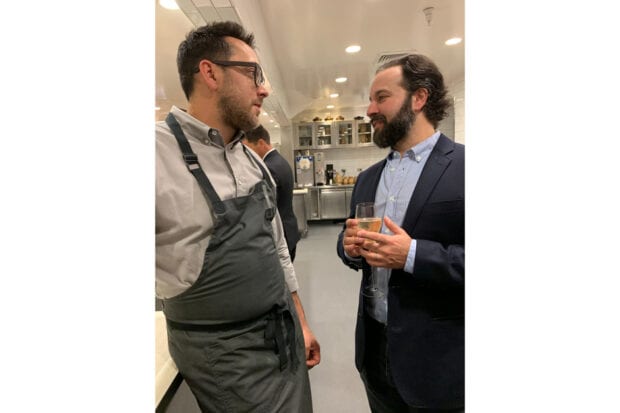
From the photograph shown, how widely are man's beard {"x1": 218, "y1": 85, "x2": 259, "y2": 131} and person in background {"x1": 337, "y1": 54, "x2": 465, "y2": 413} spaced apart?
505 millimetres

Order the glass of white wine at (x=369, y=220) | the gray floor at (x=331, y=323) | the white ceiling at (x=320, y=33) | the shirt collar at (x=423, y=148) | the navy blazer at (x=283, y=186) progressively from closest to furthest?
the glass of white wine at (x=369, y=220)
the shirt collar at (x=423, y=148)
the gray floor at (x=331, y=323)
the navy blazer at (x=283, y=186)
the white ceiling at (x=320, y=33)

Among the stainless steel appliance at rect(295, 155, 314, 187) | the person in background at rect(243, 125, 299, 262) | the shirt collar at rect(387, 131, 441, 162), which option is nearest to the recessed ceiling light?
the person in background at rect(243, 125, 299, 262)

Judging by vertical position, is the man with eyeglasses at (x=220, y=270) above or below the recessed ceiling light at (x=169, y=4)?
below

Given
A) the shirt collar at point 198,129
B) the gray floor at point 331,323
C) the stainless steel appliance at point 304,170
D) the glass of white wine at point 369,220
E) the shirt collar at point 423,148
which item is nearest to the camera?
the shirt collar at point 198,129

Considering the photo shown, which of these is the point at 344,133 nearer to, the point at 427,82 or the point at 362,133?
the point at 362,133

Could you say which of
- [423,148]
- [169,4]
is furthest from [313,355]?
[169,4]

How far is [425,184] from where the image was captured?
0.94m

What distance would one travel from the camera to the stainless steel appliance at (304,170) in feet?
27.7

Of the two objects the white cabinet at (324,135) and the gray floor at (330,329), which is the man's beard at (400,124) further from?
the white cabinet at (324,135)

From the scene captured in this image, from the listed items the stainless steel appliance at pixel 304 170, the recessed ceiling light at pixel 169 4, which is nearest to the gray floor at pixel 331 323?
the recessed ceiling light at pixel 169 4

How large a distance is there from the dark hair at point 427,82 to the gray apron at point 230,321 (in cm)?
77
